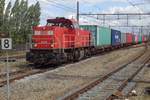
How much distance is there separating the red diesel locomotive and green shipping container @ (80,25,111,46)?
36.5 ft

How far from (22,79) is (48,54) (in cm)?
677

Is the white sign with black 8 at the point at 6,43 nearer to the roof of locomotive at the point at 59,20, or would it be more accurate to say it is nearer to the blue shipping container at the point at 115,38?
the roof of locomotive at the point at 59,20

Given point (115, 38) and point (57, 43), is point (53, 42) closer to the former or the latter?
point (57, 43)

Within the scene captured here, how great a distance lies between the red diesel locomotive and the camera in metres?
26.2

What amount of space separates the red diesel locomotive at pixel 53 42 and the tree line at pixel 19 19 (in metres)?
32.2

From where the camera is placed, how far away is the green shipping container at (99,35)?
1656 inches

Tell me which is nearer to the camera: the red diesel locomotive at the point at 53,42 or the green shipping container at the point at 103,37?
the red diesel locomotive at the point at 53,42

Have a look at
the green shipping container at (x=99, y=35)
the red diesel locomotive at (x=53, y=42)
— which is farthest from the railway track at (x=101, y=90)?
the green shipping container at (x=99, y=35)

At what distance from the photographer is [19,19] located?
242 ft

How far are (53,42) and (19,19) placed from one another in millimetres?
48262

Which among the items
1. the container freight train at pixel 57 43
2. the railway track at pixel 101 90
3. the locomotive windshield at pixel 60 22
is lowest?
the railway track at pixel 101 90

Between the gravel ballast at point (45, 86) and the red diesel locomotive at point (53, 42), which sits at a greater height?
the red diesel locomotive at point (53, 42)

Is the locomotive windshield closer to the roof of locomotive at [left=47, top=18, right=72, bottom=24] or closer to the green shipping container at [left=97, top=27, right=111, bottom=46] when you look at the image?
the roof of locomotive at [left=47, top=18, right=72, bottom=24]

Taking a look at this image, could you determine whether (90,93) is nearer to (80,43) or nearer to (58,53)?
(58,53)
